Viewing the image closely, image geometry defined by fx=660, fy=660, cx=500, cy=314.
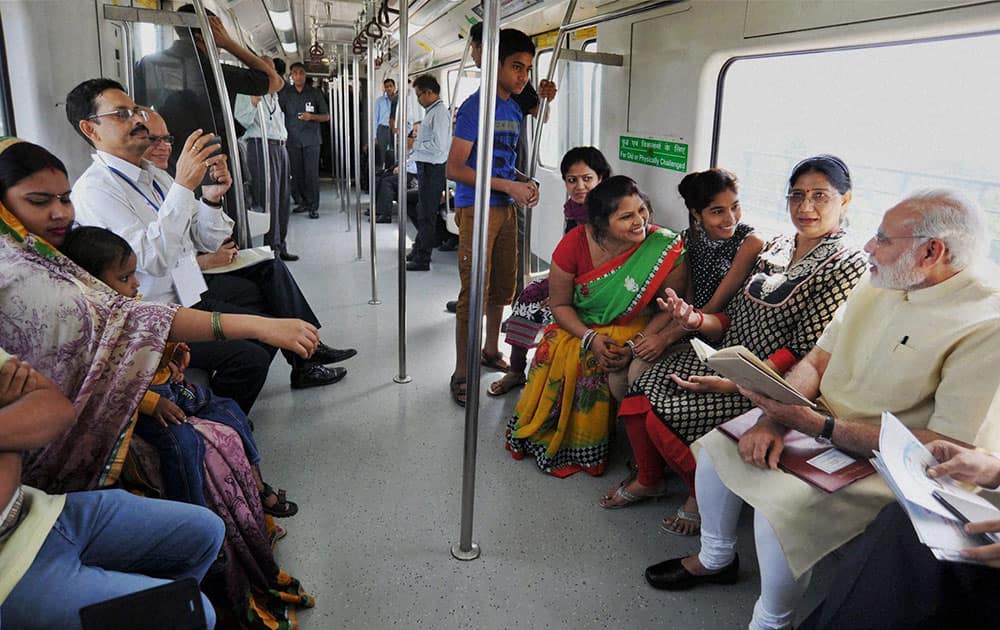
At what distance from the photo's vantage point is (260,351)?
2.66 metres

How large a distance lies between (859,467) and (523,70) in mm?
2171

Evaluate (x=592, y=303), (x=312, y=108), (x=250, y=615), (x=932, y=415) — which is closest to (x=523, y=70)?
(x=592, y=303)

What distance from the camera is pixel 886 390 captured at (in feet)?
5.68

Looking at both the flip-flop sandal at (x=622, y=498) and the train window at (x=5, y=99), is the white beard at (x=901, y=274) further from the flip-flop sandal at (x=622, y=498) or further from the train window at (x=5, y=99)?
the train window at (x=5, y=99)

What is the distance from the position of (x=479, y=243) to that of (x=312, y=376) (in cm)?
194

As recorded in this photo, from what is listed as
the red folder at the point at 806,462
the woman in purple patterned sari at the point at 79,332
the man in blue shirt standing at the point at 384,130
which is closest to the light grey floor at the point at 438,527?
the woman in purple patterned sari at the point at 79,332

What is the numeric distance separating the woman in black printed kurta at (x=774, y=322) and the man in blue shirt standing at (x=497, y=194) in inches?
39.6

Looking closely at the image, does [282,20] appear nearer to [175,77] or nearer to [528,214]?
[175,77]

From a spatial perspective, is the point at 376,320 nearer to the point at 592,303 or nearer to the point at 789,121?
the point at 592,303

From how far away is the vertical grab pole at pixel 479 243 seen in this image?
1.72 m

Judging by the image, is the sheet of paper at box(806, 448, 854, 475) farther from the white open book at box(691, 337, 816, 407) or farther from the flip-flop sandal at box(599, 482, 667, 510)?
the flip-flop sandal at box(599, 482, 667, 510)

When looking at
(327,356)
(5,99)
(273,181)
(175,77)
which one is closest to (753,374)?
(327,356)

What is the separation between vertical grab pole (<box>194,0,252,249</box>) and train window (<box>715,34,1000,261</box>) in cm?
237

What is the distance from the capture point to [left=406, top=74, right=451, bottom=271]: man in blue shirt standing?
607 cm
